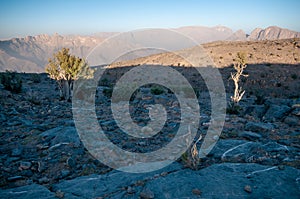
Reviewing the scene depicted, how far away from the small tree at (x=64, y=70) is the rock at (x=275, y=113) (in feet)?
32.9

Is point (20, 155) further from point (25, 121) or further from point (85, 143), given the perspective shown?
point (25, 121)

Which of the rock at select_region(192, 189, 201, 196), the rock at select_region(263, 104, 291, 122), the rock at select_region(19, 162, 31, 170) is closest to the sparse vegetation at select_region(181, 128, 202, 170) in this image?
the rock at select_region(192, 189, 201, 196)

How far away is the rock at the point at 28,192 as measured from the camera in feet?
11.3

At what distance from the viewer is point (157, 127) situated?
7.16 meters

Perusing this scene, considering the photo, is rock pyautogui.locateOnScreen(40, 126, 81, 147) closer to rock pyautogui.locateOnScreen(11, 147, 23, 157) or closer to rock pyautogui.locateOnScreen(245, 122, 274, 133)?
rock pyautogui.locateOnScreen(11, 147, 23, 157)

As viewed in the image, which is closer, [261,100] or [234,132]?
[234,132]

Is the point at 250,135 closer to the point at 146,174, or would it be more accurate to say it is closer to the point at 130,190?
the point at 146,174

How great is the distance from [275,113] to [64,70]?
1091cm

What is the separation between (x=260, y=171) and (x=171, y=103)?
22.6ft

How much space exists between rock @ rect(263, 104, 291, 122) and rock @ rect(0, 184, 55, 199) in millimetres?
8022

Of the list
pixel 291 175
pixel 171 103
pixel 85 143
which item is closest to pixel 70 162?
pixel 85 143

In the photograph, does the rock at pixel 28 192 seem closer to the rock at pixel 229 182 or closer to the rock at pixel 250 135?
the rock at pixel 229 182

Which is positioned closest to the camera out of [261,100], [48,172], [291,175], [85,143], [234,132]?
[291,175]

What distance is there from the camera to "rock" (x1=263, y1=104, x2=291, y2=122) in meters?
8.54
